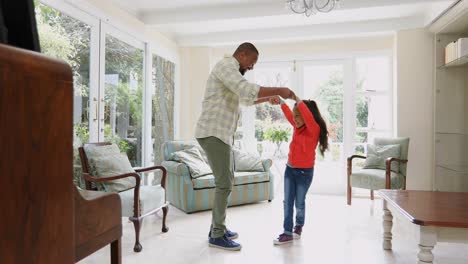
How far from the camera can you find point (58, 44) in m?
2.83

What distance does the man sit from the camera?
2348mm

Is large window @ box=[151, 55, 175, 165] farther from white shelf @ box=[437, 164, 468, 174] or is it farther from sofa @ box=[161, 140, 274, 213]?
white shelf @ box=[437, 164, 468, 174]

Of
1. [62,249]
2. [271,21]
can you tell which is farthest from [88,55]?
[62,249]

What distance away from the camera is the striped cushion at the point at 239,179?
3.54 metres

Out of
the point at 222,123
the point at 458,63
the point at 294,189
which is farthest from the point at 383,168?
the point at 222,123

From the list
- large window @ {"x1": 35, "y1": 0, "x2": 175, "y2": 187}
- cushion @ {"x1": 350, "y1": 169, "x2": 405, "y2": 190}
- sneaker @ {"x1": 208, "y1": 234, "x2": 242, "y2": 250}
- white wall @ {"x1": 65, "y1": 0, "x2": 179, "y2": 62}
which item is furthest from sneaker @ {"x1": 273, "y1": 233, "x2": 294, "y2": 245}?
white wall @ {"x1": 65, "y1": 0, "x2": 179, "y2": 62}

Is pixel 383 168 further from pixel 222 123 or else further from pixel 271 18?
pixel 222 123

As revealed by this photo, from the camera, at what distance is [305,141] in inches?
102

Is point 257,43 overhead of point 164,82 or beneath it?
overhead

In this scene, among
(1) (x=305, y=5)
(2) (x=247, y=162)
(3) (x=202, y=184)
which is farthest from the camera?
(2) (x=247, y=162)

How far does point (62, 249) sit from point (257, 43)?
475cm

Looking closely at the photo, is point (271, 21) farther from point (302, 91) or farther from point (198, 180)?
point (198, 180)

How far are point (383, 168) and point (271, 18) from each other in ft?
7.94

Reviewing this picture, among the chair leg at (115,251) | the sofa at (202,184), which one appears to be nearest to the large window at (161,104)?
the sofa at (202,184)
